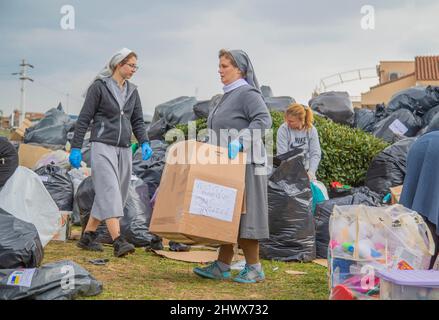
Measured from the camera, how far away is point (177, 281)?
4.29m

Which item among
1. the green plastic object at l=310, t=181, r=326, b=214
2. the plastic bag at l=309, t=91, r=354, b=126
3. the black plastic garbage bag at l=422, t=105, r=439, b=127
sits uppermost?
the plastic bag at l=309, t=91, r=354, b=126

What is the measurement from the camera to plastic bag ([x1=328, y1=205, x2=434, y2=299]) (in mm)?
3482

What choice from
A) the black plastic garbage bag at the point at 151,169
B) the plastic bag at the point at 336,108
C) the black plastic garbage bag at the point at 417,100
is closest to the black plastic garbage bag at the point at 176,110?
the black plastic garbage bag at the point at 151,169

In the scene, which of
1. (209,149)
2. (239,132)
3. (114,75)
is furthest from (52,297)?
(114,75)

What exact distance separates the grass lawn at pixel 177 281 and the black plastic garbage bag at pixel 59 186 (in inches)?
51.9

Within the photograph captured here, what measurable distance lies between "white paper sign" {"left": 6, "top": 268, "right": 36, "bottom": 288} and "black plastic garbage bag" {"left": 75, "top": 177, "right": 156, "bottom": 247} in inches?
94.5

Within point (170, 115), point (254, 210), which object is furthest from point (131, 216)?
point (170, 115)

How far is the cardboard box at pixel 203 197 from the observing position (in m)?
3.98

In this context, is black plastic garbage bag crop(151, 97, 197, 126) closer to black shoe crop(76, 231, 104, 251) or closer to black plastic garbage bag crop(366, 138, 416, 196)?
black plastic garbage bag crop(366, 138, 416, 196)

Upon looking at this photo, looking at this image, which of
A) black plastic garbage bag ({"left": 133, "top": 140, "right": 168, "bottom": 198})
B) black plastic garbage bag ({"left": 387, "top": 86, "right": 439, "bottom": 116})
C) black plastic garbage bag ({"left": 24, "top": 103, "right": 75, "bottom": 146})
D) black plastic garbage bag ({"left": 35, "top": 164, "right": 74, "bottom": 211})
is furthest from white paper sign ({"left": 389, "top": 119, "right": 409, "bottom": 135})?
black plastic garbage bag ({"left": 24, "top": 103, "right": 75, "bottom": 146})

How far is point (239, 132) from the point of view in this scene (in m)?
4.27

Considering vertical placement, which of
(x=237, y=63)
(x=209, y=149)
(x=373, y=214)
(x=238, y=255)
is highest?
(x=237, y=63)
